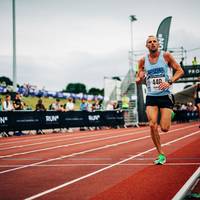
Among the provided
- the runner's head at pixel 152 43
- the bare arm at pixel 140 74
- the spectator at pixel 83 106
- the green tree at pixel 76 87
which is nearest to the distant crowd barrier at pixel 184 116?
the spectator at pixel 83 106

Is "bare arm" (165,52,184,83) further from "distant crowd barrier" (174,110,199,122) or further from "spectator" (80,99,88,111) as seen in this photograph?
"distant crowd barrier" (174,110,199,122)

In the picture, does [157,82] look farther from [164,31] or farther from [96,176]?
[164,31]

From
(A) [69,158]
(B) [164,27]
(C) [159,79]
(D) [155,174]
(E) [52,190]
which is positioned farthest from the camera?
(B) [164,27]

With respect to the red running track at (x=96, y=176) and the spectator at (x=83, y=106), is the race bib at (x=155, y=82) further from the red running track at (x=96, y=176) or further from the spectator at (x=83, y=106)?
the spectator at (x=83, y=106)

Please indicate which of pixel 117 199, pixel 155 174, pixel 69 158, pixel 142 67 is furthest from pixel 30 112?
pixel 117 199

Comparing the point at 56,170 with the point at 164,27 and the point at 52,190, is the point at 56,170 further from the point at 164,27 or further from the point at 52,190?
the point at 164,27

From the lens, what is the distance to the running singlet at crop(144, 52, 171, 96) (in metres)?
7.90

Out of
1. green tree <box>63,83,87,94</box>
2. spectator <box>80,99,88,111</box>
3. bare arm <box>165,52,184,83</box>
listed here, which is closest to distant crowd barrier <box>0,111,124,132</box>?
spectator <box>80,99,88,111</box>

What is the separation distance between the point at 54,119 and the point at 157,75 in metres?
16.5

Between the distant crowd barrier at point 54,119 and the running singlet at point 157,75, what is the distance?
13.3 meters

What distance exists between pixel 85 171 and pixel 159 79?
208cm

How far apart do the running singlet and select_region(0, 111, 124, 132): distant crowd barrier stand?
1335 cm

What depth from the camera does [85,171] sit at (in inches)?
291

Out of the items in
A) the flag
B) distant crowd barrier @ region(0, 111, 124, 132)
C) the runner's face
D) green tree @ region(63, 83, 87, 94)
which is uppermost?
green tree @ region(63, 83, 87, 94)
